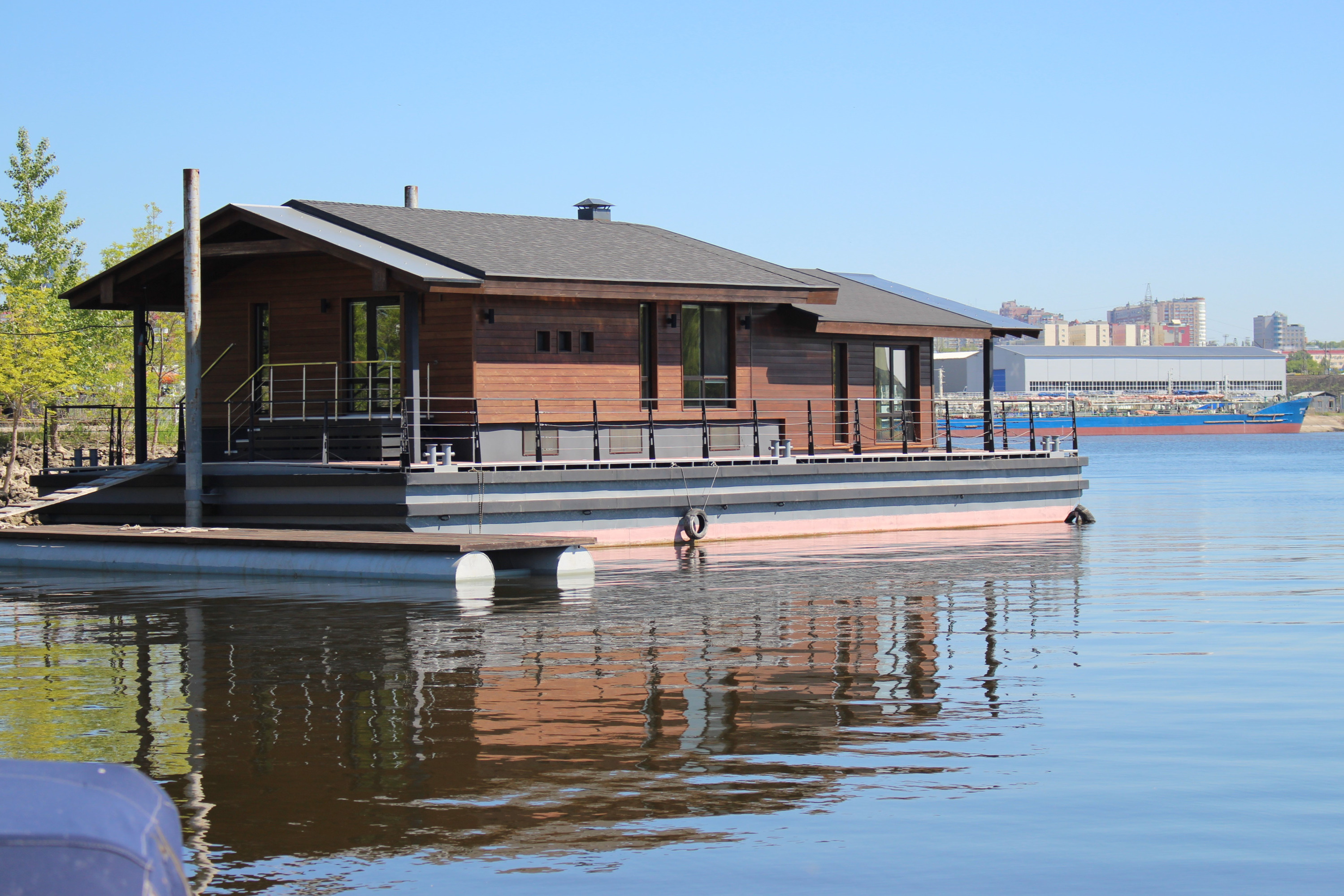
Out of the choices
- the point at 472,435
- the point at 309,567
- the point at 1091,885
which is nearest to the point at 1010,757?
A: the point at 1091,885

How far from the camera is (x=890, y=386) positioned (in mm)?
30578

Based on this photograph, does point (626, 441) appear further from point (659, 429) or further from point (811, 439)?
point (811, 439)

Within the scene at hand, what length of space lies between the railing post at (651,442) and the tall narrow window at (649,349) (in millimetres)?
210

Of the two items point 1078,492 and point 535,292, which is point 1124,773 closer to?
point 535,292

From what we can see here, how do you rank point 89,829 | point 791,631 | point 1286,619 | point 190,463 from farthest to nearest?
point 190,463 → point 1286,619 → point 791,631 → point 89,829

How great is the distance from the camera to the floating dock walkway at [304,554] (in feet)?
55.7

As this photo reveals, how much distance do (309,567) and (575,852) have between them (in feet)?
41.2

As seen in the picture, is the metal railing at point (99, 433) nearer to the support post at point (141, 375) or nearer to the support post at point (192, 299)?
the support post at point (141, 375)

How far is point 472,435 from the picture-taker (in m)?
22.1

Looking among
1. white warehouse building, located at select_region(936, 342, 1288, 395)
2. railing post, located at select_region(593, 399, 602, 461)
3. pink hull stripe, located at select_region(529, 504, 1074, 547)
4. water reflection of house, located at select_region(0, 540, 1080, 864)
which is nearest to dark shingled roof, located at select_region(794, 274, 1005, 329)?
pink hull stripe, located at select_region(529, 504, 1074, 547)

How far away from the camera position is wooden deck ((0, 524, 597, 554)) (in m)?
17.2

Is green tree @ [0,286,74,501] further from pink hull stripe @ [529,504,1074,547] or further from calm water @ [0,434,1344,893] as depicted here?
calm water @ [0,434,1344,893]

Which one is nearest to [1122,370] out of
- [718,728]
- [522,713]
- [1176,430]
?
[1176,430]

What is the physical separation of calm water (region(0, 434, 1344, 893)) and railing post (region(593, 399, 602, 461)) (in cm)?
482
